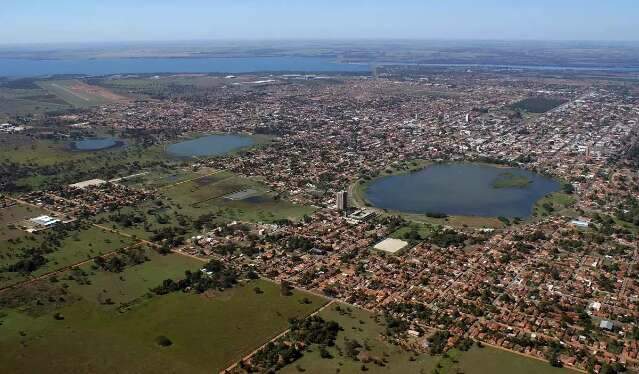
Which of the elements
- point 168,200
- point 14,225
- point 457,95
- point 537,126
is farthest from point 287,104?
point 14,225

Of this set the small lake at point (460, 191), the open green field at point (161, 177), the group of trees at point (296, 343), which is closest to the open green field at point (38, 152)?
the open green field at point (161, 177)

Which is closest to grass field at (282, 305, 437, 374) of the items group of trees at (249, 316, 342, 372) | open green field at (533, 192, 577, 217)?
group of trees at (249, 316, 342, 372)

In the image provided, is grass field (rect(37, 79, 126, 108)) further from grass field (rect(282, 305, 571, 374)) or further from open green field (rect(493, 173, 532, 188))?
grass field (rect(282, 305, 571, 374))

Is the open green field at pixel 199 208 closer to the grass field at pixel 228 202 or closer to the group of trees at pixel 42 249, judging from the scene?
the grass field at pixel 228 202

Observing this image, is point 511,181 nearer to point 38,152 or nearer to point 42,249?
point 42,249

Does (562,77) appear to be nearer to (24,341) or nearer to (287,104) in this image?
(287,104)

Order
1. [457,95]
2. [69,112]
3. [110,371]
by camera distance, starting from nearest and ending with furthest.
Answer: [110,371]
[69,112]
[457,95]

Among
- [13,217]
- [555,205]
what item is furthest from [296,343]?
[13,217]

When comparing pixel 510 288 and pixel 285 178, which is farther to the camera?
pixel 285 178
